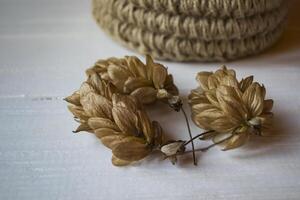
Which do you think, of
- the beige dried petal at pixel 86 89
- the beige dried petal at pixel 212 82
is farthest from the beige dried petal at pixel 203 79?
the beige dried petal at pixel 86 89

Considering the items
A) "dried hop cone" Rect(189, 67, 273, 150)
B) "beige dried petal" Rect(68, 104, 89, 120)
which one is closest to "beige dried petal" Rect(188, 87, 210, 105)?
"dried hop cone" Rect(189, 67, 273, 150)

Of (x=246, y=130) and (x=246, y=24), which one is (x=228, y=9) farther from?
(x=246, y=130)

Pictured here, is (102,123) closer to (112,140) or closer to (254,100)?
(112,140)

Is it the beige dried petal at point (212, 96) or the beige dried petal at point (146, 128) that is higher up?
the beige dried petal at point (212, 96)

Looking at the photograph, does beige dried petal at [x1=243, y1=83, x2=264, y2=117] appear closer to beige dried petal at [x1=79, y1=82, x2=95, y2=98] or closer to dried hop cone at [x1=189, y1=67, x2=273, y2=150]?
dried hop cone at [x1=189, y1=67, x2=273, y2=150]

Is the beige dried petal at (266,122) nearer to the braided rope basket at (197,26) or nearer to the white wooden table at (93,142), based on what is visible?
the white wooden table at (93,142)

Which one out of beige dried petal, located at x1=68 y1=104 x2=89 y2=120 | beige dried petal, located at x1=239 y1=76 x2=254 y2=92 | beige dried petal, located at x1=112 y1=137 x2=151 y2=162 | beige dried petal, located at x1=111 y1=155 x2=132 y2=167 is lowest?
beige dried petal, located at x1=111 y1=155 x2=132 y2=167

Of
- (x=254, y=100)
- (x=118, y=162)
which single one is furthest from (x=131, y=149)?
(x=254, y=100)

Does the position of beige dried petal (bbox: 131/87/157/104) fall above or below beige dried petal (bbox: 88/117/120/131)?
above

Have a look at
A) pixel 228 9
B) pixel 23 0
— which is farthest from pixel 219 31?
pixel 23 0
